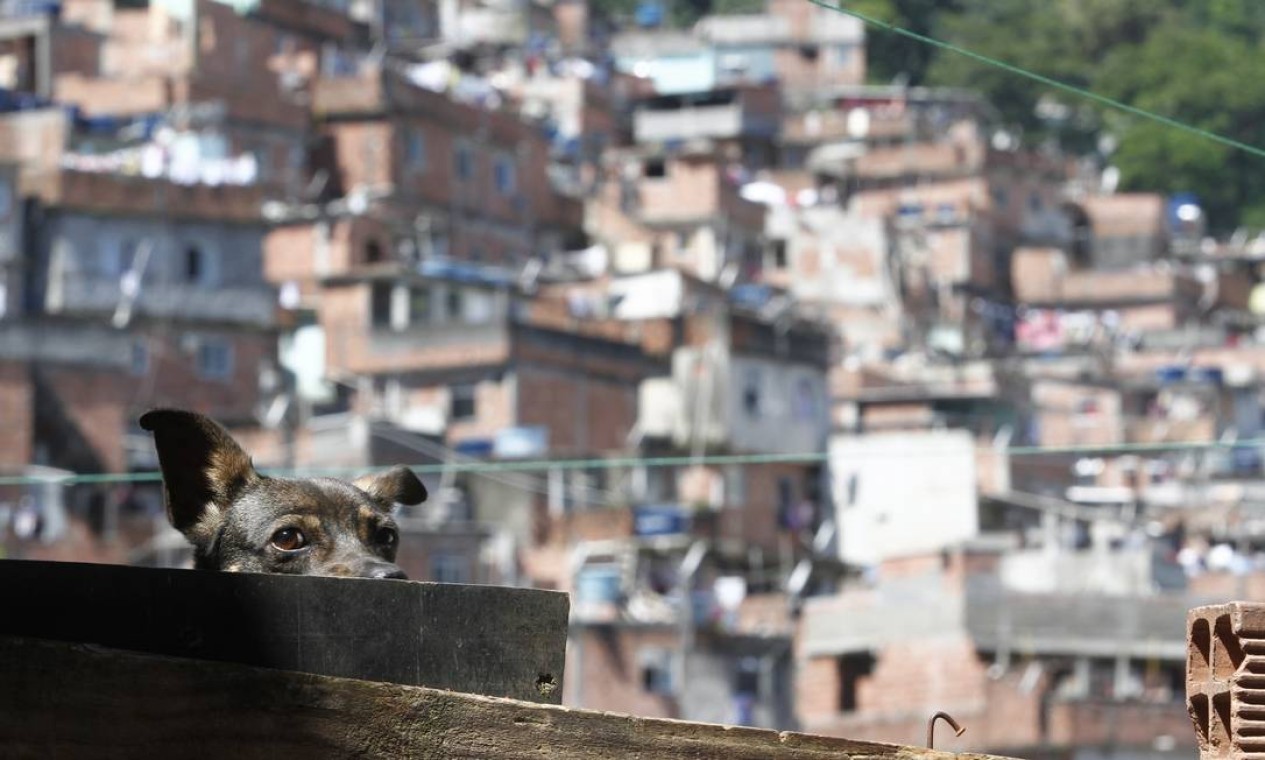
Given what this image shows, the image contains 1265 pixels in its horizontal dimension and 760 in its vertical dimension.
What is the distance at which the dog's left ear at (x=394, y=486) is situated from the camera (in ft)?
28.3

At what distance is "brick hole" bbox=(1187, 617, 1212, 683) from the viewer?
673cm

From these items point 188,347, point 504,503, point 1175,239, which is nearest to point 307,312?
point 188,347

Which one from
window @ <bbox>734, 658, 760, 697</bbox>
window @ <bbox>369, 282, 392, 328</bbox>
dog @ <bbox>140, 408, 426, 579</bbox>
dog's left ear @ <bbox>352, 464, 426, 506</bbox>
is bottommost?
window @ <bbox>734, 658, 760, 697</bbox>

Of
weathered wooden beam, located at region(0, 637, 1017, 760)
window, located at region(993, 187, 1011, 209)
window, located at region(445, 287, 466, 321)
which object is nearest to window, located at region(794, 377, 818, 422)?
window, located at region(445, 287, 466, 321)

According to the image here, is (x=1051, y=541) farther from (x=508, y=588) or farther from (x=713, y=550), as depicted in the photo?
(x=508, y=588)

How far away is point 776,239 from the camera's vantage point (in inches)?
3639

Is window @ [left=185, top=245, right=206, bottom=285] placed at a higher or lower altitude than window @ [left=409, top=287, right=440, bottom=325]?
higher

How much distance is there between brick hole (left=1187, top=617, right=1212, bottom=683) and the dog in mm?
2108

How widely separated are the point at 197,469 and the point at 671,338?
61.6m

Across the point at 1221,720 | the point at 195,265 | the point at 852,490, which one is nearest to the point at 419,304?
the point at 195,265

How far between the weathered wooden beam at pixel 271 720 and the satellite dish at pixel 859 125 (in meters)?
98.3

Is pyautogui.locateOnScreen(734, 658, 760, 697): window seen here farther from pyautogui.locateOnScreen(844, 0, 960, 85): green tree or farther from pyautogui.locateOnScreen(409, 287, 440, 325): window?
pyautogui.locateOnScreen(844, 0, 960, 85): green tree

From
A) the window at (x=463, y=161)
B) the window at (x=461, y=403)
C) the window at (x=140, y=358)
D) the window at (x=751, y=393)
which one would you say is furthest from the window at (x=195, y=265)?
the window at (x=463, y=161)

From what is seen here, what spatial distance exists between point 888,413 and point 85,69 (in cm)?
2224
